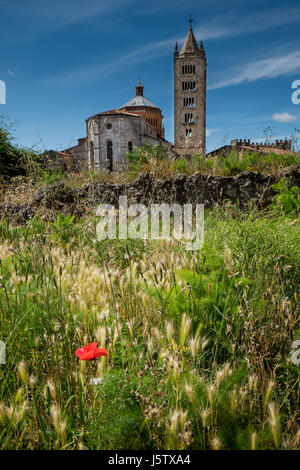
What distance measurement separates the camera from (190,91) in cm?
5212

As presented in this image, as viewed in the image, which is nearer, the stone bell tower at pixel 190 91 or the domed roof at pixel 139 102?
the stone bell tower at pixel 190 91

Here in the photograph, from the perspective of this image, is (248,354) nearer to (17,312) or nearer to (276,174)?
(17,312)

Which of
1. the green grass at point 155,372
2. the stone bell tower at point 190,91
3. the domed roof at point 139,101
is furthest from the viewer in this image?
the domed roof at point 139,101

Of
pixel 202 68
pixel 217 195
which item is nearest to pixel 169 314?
pixel 217 195

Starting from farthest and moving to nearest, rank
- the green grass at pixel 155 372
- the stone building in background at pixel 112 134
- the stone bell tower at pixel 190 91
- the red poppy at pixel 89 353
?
the stone bell tower at pixel 190 91, the stone building in background at pixel 112 134, the red poppy at pixel 89 353, the green grass at pixel 155 372

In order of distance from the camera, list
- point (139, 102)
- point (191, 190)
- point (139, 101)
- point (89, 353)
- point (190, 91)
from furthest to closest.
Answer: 1. point (139, 101)
2. point (139, 102)
3. point (190, 91)
4. point (191, 190)
5. point (89, 353)

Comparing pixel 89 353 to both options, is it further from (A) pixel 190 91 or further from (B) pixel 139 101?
(B) pixel 139 101

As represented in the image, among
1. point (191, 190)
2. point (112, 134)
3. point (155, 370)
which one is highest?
point (112, 134)

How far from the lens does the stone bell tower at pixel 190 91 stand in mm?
51312

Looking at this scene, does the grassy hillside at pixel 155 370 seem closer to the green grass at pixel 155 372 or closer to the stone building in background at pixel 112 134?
the green grass at pixel 155 372

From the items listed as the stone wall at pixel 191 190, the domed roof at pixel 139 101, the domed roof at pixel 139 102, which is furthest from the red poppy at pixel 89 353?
the domed roof at pixel 139 102

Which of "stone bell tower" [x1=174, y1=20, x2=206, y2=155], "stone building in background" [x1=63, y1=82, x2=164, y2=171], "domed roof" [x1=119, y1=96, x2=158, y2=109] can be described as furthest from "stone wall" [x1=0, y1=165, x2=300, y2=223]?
"domed roof" [x1=119, y1=96, x2=158, y2=109]

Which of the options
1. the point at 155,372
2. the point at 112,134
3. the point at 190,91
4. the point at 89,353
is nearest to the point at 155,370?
the point at 155,372

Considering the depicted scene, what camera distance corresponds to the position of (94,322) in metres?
2.03
